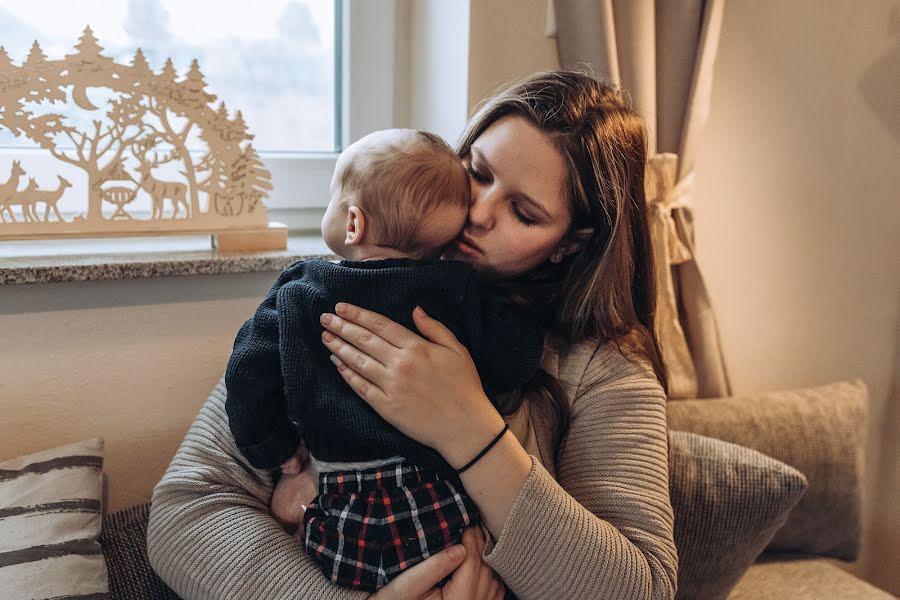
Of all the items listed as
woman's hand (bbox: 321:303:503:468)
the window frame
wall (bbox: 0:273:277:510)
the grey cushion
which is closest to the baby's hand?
woman's hand (bbox: 321:303:503:468)

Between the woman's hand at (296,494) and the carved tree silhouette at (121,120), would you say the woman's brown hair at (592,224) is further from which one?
the carved tree silhouette at (121,120)

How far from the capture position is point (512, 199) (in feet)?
3.59

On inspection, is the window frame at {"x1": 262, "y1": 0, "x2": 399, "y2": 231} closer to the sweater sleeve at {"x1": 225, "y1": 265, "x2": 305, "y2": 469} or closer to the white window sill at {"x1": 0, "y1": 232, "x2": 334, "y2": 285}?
the white window sill at {"x1": 0, "y1": 232, "x2": 334, "y2": 285}

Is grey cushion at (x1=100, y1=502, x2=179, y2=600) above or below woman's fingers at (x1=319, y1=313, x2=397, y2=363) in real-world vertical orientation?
below

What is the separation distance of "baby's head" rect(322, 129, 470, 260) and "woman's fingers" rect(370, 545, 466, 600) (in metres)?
0.39

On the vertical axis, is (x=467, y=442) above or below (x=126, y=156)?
below

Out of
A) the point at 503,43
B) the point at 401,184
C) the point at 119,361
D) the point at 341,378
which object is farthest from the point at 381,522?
the point at 503,43

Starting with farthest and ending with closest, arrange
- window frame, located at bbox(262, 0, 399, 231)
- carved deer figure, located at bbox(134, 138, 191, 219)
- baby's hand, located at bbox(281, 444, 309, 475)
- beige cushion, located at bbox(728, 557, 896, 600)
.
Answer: window frame, located at bbox(262, 0, 399, 231)
beige cushion, located at bbox(728, 557, 896, 600)
carved deer figure, located at bbox(134, 138, 191, 219)
baby's hand, located at bbox(281, 444, 309, 475)

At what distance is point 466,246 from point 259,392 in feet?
1.14

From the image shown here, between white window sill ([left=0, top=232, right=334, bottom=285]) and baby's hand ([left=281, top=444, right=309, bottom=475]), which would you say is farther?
white window sill ([left=0, top=232, right=334, bottom=285])

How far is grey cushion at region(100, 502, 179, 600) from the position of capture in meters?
1.12

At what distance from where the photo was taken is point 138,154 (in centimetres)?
133


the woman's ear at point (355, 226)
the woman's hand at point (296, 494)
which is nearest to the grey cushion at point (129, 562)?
the woman's hand at point (296, 494)

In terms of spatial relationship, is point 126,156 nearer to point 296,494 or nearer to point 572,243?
point 296,494
